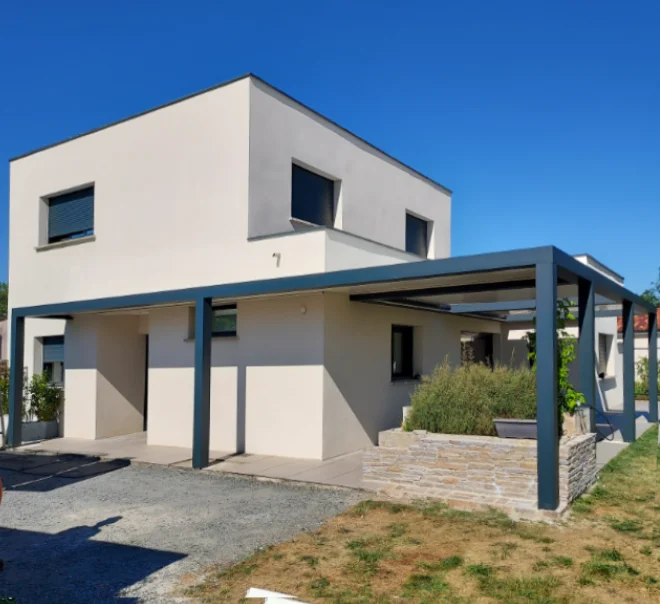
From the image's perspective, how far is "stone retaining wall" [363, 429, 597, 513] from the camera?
→ 688 cm

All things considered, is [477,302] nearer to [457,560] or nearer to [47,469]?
[457,560]

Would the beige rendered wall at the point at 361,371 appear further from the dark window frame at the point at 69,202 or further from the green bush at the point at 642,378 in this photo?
the green bush at the point at 642,378

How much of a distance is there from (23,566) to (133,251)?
26.0 feet

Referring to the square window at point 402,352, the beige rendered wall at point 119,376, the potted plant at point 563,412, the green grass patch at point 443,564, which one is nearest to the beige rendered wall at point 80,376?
the beige rendered wall at point 119,376

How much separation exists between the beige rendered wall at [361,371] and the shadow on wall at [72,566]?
4.59 m

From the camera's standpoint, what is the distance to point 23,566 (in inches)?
214

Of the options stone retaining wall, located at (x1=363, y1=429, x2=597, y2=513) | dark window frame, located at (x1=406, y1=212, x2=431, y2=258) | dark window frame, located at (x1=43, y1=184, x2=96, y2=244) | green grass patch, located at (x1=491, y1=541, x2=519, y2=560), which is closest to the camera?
green grass patch, located at (x1=491, y1=541, x2=519, y2=560)

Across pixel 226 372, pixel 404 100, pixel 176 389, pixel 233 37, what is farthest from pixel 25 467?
pixel 404 100

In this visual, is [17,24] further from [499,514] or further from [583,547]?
[583,547]

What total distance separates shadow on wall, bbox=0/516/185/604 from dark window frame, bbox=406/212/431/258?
1096 centimetres

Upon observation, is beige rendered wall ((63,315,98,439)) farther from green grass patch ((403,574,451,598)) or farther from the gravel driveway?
green grass patch ((403,574,451,598))

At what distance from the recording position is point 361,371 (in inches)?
433

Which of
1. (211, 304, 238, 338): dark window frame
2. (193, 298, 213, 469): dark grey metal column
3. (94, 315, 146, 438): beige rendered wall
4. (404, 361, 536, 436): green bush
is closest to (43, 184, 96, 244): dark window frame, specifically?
(94, 315, 146, 438): beige rendered wall

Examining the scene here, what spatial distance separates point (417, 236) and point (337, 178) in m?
3.92
